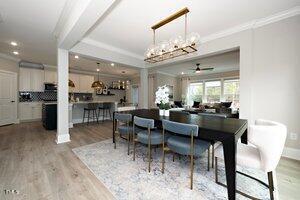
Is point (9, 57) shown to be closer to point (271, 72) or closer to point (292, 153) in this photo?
point (271, 72)

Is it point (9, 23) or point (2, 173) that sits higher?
point (9, 23)

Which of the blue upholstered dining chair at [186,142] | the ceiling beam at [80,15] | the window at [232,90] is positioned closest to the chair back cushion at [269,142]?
the blue upholstered dining chair at [186,142]

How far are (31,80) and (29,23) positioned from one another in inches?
168

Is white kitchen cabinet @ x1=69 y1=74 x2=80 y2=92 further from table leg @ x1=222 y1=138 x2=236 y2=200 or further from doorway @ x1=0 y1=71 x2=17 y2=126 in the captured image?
table leg @ x1=222 y1=138 x2=236 y2=200

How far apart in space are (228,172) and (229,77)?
7.45 m

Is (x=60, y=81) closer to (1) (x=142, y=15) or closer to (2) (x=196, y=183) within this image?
(1) (x=142, y=15)

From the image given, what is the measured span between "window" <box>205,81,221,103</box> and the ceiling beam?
747 cm

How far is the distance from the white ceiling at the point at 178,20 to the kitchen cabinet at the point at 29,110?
4.81 metres

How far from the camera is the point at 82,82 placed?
23.4 ft

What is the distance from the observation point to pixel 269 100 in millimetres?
2762

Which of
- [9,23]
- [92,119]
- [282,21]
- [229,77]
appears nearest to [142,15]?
[282,21]

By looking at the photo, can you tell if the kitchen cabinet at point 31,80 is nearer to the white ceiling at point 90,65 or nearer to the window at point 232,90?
the white ceiling at point 90,65

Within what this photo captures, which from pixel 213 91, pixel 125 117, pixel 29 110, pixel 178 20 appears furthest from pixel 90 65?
pixel 213 91

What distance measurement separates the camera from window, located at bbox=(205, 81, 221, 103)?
26.6 ft
